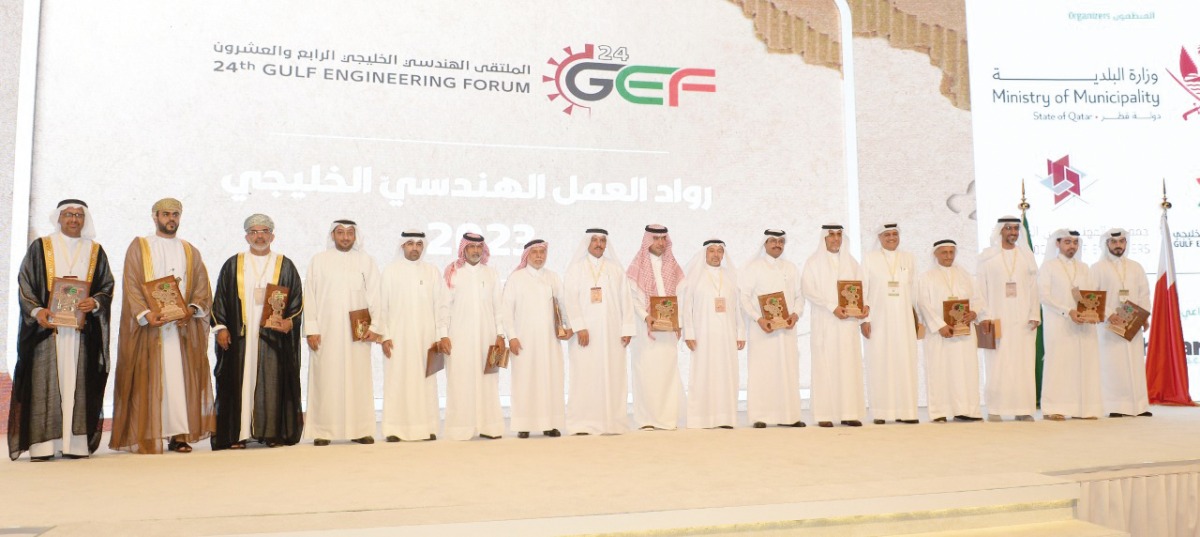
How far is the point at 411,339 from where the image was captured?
6.23 metres

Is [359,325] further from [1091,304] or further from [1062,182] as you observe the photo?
[1062,182]

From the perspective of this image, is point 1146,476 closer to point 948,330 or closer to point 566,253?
point 948,330

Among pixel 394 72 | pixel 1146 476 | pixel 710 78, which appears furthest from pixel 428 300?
pixel 1146 476

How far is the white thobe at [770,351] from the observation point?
6.70 m

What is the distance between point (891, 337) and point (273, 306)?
4.34m

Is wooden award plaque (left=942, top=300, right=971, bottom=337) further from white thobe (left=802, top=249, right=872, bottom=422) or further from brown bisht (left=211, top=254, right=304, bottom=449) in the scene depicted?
brown bisht (left=211, top=254, right=304, bottom=449)

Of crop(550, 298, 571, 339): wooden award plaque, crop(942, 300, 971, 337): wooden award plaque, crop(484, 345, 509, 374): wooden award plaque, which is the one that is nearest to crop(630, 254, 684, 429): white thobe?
crop(550, 298, 571, 339): wooden award plaque

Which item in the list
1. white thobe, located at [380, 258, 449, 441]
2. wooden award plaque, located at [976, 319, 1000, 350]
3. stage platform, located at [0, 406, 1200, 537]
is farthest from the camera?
wooden award plaque, located at [976, 319, 1000, 350]

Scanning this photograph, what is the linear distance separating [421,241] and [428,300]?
0.42 metres

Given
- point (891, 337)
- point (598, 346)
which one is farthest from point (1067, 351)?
point (598, 346)

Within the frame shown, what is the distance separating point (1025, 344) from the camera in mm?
7039

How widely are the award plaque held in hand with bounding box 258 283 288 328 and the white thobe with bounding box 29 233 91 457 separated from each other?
38.8 inches

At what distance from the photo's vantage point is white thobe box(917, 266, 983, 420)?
6.87m

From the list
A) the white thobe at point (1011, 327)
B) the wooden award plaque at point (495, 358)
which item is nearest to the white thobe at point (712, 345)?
the wooden award plaque at point (495, 358)
